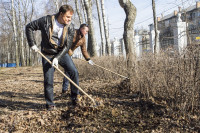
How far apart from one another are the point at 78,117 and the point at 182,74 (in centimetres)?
176

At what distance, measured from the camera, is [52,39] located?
3.21 m

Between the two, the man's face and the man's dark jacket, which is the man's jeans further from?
the man's face

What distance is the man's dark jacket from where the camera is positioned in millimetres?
3121

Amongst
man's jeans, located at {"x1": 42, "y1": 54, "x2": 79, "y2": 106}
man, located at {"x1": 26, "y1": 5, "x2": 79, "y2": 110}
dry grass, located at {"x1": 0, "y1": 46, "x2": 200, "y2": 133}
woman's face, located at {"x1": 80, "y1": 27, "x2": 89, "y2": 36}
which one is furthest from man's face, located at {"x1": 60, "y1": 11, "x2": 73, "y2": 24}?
dry grass, located at {"x1": 0, "y1": 46, "x2": 200, "y2": 133}

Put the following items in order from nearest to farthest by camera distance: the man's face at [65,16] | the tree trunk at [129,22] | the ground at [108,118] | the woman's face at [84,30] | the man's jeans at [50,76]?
the ground at [108,118] → the man's face at [65,16] → the man's jeans at [50,76] → the woman's face at [84,30] → the tree trunk at [129,22]

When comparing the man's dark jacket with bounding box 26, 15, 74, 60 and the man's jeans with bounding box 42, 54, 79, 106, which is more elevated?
the man's dark jacket with bounding box 26, 15, 74, 60

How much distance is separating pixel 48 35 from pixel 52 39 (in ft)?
0.37

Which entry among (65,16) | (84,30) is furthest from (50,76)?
(84,30)

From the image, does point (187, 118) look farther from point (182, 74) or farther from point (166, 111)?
point (182, 74)

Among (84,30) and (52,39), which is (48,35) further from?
(84,30)

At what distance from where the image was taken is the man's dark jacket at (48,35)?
3.12 m

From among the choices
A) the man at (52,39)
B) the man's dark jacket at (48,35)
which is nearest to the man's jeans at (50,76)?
the man at (52,39)

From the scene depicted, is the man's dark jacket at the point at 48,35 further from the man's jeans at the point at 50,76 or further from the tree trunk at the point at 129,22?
the tree trunk at the point at 129,22

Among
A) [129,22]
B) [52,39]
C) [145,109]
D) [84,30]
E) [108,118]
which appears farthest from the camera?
[129,22]
